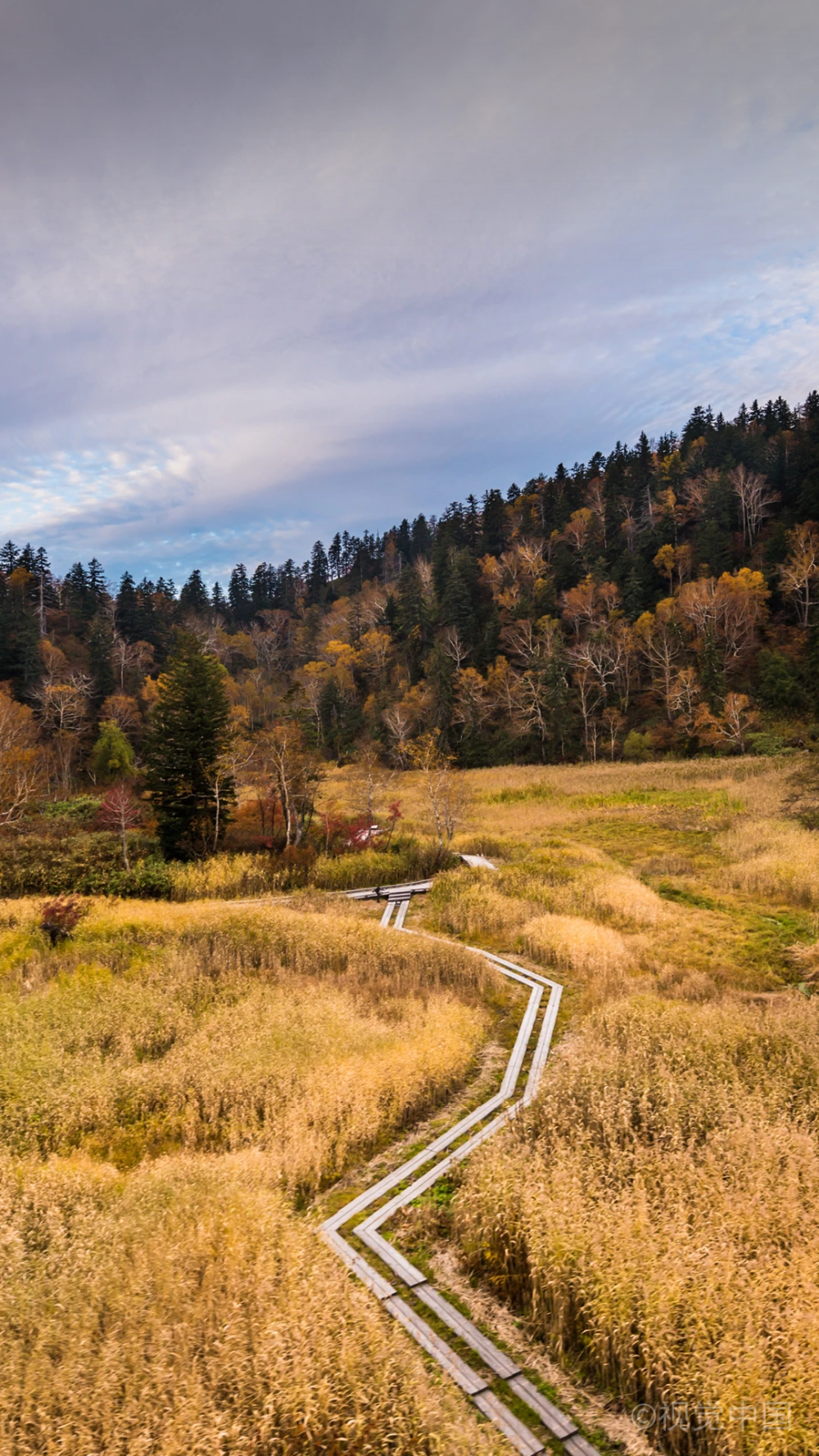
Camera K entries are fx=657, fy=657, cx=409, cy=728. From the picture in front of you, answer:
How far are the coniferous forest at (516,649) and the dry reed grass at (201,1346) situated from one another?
1990cm

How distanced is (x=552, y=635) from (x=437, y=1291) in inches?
2198

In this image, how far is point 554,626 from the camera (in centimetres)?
6212

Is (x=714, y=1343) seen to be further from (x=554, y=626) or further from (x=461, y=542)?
(x=461, y=542)

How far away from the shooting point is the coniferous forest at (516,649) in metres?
45.5

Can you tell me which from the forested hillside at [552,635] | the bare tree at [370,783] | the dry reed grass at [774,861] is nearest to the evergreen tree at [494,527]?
the forested hillside at [552,635]

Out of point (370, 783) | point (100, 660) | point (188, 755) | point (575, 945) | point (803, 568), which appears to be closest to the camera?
point (575, 945)

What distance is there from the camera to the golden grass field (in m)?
4.81

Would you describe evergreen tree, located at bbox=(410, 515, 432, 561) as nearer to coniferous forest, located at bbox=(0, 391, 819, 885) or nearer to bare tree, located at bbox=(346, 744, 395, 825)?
coniferous forest, located at bbox=(0, 391, 819, 885)

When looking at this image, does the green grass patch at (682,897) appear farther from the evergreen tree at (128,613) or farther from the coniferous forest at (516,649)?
the evergreen tree at (128,613)

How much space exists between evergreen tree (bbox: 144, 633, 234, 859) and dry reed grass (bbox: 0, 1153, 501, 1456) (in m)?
22.3

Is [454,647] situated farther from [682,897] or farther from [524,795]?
[682,897]

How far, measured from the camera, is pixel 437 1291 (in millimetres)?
6457

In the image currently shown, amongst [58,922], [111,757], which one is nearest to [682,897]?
[58,922]

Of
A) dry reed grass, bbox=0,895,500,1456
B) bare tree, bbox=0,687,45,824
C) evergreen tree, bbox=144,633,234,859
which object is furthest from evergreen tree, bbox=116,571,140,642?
dry reed grass, bbox=0,895,500,1456
